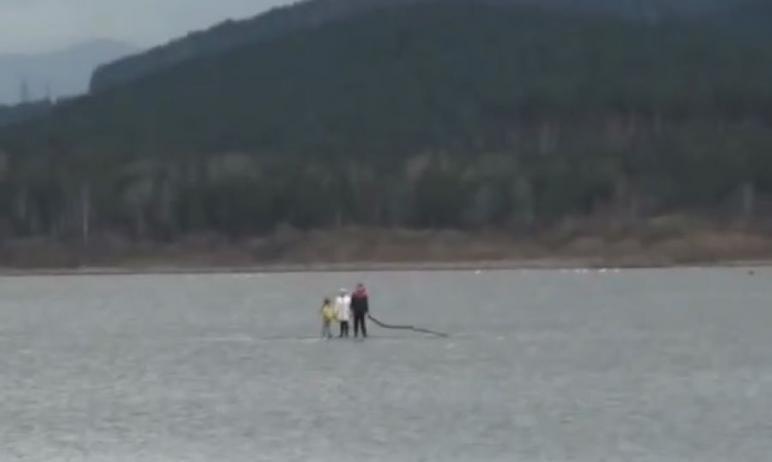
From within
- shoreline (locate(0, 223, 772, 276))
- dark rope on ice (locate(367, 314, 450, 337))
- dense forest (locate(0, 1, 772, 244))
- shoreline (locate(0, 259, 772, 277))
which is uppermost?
dense forest (locate(0, 1, 772, 244))

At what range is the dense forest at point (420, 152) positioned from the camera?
15875 centimetres

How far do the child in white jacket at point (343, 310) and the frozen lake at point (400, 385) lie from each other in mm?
803

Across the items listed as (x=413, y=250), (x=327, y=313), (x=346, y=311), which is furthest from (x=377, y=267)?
(x=346, y=311)

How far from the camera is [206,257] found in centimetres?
15612

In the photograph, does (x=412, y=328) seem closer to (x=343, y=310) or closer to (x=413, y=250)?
(x=343, y=310)

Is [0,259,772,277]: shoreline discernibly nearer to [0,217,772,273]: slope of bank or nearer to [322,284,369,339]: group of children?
[0,217,772,273]: slope of bank

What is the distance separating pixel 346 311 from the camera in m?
60.1

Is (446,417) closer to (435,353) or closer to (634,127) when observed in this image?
(435,353)

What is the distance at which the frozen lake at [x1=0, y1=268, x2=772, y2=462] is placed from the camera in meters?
35.4

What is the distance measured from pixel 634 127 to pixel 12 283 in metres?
55.4

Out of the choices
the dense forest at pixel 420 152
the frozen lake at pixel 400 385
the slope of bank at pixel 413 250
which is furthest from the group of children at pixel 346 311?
the dense forest at pixel 420 152

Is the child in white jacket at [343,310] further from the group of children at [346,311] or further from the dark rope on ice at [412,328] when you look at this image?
the dark rope on ice at [412,328]

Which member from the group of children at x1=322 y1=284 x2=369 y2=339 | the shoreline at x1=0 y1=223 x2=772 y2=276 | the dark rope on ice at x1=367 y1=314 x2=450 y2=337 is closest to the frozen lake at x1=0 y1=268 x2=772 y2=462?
the dark rope on ice at x1=367 y1=314 x2=450 y2=337

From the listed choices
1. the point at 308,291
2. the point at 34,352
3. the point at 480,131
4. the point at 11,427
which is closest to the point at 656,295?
the point at 308,291
